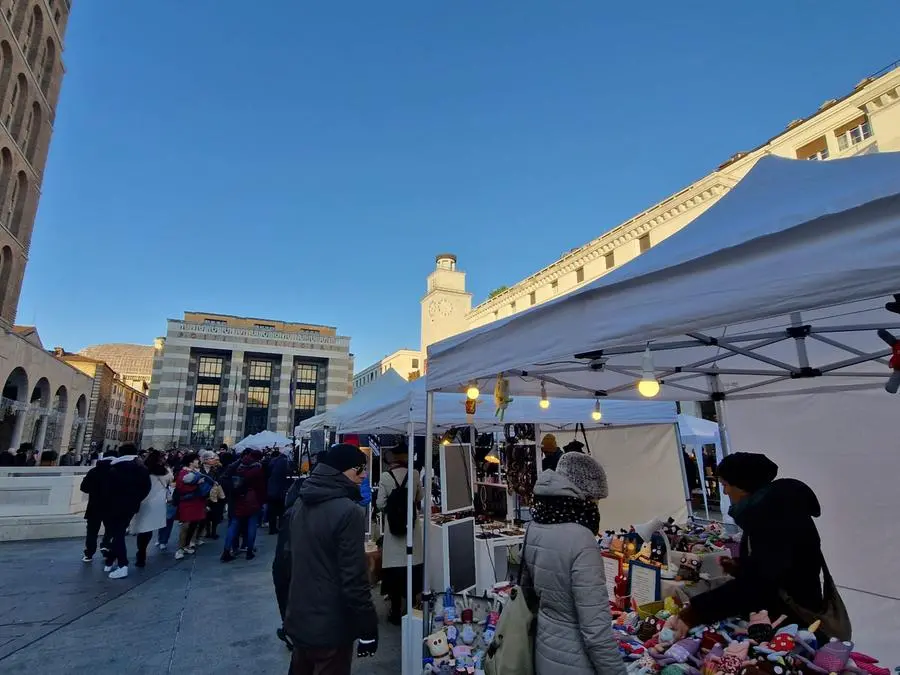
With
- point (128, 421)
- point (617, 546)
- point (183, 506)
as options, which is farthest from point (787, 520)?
point (128, 421)

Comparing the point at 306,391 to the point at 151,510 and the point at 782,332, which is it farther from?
the point at 782,332

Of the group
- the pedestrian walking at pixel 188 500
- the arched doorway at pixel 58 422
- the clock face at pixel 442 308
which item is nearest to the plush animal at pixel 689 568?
the pedestrian walking at pixel 188 500

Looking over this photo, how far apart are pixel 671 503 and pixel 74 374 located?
1514 inches

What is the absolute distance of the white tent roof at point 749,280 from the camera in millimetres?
1613

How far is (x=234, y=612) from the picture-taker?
18.2 ft

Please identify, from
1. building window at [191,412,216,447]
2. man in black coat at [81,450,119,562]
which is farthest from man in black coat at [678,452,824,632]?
building window at [191,412,216,447]

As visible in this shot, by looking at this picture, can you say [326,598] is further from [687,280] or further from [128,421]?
[128,421]

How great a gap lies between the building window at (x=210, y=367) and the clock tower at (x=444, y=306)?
1378 inches

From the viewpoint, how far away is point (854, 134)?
58.4 feet

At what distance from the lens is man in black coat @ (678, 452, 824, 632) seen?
2164 millimetres

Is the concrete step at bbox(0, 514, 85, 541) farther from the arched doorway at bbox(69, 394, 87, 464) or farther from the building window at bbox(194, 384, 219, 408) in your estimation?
the building window at bbox(194, 384, 219, 408)

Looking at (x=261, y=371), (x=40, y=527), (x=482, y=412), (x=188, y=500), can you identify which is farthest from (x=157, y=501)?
(x=261, y=371)

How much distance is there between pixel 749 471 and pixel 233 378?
68294mm

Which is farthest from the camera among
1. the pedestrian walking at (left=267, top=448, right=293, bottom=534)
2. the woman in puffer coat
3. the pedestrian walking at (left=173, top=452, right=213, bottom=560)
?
the pedestrian walking at (left=267, top=448, right=293, bottom=534)
